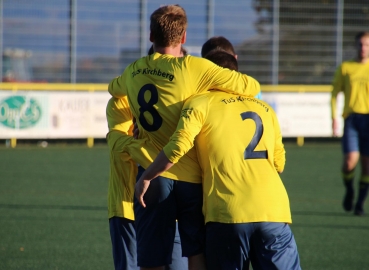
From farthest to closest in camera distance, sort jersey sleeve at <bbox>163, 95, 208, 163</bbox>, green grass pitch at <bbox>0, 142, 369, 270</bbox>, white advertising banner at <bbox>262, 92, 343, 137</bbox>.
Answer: white advertising banner at <bbox>262, 92, 343, 137</bbox>
green grass pitch at <bbox>0, 142, 369, 270</bbox>
jersey sleeve at <bbox>163, 95, 208, 163</bbox>

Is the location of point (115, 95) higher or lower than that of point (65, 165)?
higher

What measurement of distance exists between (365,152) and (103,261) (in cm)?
422

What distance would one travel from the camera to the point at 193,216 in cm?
383

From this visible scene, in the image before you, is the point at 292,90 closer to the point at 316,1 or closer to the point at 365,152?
the point at 316,1

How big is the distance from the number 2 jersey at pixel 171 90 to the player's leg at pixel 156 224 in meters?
0.09

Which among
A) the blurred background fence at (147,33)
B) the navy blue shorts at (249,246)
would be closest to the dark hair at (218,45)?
the navy blue shorts at (249,246)

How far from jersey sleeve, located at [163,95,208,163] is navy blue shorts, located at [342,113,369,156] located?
5806 millimetres

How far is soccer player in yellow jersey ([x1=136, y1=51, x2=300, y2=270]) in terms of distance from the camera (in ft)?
11.6

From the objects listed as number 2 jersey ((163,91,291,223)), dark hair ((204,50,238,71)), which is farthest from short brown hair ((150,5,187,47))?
number 2 jersey ((163,91,291,223))

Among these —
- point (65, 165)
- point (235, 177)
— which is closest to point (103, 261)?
point (235, 177)

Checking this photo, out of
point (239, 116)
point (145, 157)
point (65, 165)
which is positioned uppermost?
point (239, 116)

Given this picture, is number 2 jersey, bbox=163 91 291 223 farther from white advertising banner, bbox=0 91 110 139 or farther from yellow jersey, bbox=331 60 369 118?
white advertising banner, bbox=0 91 110 139

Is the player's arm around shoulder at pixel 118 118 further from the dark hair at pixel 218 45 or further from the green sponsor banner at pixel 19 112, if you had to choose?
the green sponsor banner at pixel 19 112

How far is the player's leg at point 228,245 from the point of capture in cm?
354
